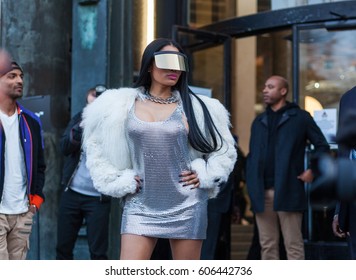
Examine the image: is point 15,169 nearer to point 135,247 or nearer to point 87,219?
point 135,247

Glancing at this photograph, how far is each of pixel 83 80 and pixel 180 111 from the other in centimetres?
391

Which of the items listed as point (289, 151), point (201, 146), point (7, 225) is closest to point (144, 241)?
point (201, 146)

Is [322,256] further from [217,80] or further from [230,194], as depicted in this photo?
[217,80]

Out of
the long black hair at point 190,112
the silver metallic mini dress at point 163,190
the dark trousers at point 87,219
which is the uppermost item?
the long black hair at point 190,112

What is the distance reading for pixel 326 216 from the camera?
8375 millimetres

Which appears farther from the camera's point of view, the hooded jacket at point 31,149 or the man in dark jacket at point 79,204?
the man in dark jacket at point 79,204

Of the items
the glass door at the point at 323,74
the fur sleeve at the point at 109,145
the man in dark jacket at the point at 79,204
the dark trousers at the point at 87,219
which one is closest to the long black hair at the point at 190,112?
the fur sleeve at the point at 109,145

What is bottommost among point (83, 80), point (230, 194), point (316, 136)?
point (230, 194)

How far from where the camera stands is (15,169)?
5664mm

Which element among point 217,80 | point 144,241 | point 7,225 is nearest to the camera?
point 144,241

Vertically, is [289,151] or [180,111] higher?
[180,111]

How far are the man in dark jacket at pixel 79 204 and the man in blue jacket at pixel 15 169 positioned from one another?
123 centimetres

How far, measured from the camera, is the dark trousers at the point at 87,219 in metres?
7.12

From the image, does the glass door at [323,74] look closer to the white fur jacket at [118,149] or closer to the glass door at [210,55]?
the glass door at [210,55]
